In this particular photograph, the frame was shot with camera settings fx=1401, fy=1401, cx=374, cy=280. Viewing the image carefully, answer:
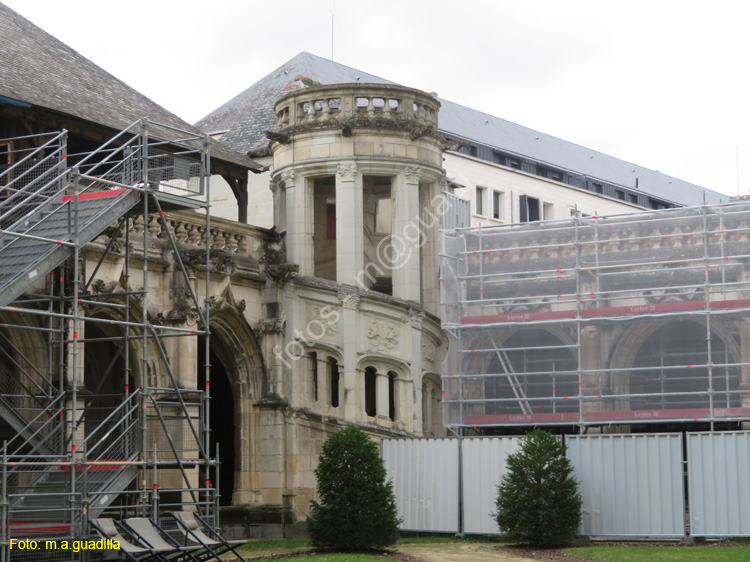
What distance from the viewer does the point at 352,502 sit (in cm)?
2598

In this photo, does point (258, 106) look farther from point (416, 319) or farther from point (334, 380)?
point (334, 380)

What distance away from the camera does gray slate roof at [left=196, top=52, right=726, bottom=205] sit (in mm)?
44881

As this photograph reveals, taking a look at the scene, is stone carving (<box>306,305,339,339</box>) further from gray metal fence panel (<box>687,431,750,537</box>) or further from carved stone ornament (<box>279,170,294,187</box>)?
gray metal fence panel (<box>687,431,750,537</box>)

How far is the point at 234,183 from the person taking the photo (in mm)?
33562

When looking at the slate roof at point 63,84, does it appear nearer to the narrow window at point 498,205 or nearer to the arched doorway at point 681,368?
the arched doorway at point 681,368

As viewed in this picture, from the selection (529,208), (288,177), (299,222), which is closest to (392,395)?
(299,222)

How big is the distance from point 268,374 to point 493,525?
20.0 ft

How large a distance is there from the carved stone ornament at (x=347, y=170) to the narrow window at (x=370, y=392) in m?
4.58

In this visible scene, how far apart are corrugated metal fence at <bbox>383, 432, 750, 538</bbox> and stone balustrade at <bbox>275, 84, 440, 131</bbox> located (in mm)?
7604

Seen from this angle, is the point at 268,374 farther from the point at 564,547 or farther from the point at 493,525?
the point at 564,547

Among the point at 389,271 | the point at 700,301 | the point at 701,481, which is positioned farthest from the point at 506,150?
the point at 701,481

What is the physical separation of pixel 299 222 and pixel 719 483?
37.0ft

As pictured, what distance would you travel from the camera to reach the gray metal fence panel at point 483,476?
29531 millimetres

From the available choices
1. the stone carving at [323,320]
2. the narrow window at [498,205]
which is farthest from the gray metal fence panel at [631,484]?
the narrow window at [498,205]
